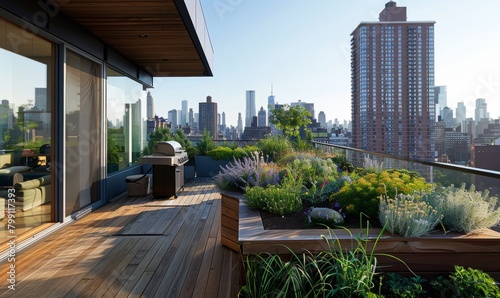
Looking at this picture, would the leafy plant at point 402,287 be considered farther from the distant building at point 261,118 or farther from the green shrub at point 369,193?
the distant building at point 261,118

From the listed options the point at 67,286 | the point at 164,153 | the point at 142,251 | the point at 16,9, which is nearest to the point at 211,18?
the point at 164,153

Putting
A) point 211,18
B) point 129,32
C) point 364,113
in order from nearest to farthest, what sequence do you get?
1. point 129,32
2. point 211,18
3. point 364,113

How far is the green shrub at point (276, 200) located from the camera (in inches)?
133

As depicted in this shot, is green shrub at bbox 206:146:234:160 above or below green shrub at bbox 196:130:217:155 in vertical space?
below

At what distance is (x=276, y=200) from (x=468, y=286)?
1.82 meters

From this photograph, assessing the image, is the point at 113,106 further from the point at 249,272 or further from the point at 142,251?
the point at 249,272

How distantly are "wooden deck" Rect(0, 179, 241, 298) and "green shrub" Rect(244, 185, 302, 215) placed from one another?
1.88 ft

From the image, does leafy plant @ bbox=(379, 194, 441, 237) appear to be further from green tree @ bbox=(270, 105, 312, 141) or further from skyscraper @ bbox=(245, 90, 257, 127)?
skyscraper @ bbox=(245, 90, 257, 127)

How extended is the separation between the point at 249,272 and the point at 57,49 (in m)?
3.82

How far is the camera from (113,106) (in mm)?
6328

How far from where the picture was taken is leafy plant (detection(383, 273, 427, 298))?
200 cm

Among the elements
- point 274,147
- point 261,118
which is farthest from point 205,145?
point 261,118

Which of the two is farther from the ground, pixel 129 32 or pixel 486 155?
pixel 129 32

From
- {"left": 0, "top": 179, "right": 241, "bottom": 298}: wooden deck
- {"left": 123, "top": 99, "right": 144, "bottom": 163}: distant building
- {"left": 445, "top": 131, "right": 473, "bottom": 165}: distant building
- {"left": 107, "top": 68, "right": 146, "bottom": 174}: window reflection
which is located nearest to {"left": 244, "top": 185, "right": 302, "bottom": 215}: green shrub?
{"left": 0, "top": 179, "right": 241, "bottom": 298}: wooden deck
